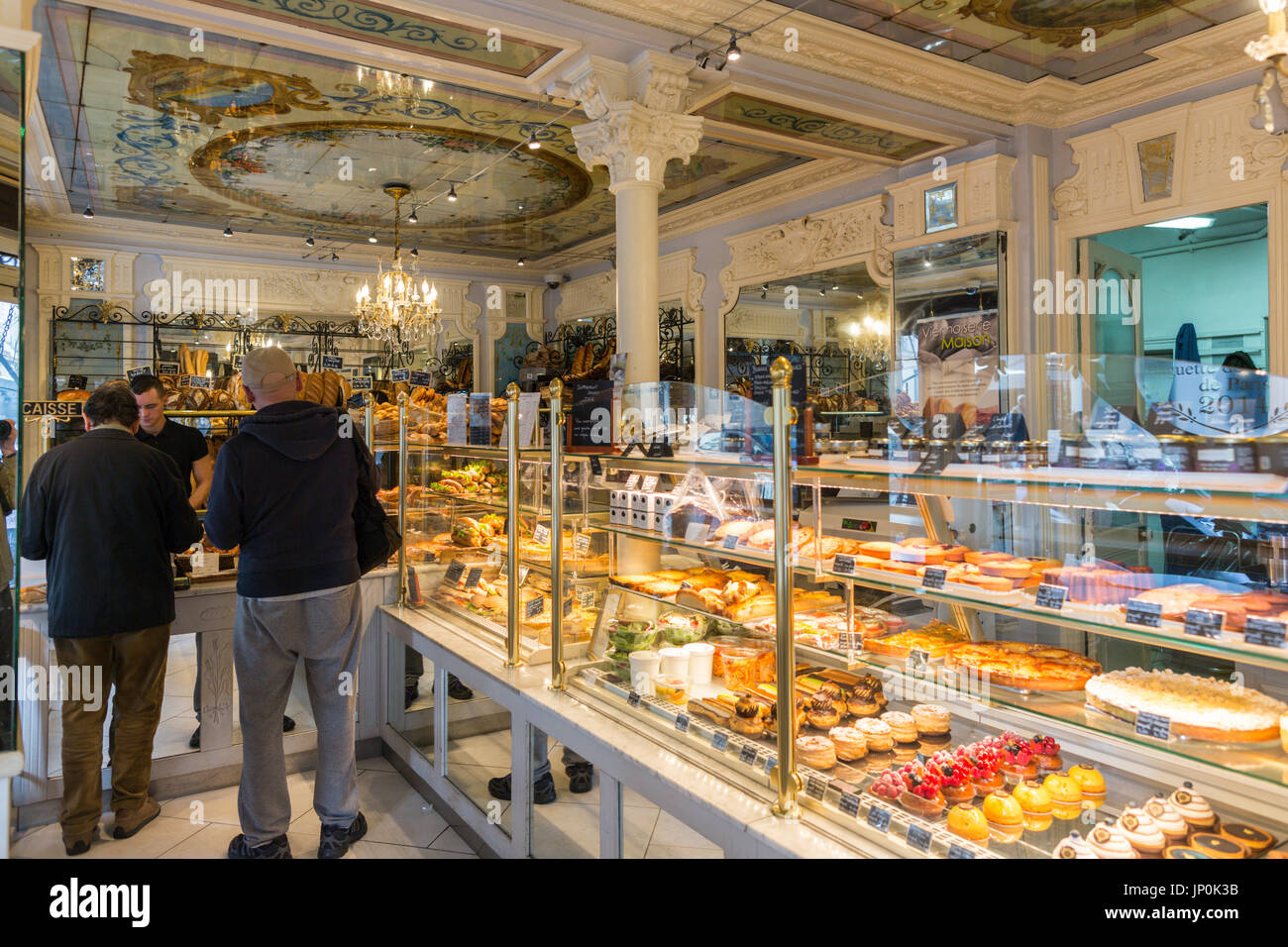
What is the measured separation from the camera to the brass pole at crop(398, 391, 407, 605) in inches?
181

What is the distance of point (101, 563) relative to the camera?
3.41 meters

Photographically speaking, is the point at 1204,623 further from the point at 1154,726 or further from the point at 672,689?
the point at 672,689

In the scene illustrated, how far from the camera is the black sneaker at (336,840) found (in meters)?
3.37

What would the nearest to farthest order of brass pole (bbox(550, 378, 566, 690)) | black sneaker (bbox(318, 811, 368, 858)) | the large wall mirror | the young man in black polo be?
brass pole (bbox(550, 378, 566, 690)) < black sneaker (bbox(318, 811, 368, 858)) < the young man in black polo < the large wall mirror

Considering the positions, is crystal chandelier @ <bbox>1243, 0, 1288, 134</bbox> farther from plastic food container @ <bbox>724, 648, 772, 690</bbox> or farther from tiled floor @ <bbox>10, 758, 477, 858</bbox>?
tiled floor @ <bbox>10, 758, 477, 858</bbox>

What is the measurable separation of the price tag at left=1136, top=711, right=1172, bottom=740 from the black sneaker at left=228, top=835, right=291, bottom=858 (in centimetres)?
308

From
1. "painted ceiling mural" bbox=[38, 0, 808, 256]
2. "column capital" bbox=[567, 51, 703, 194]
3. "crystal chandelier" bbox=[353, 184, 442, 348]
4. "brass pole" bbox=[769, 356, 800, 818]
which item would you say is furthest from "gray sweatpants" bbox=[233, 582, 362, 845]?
"crystal chandelier" bbox=[353, 184, 442, 348]

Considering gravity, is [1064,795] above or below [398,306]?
below

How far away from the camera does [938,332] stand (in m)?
6.89

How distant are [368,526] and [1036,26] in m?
4.97

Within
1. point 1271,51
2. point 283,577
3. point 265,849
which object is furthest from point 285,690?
point 1271,51
